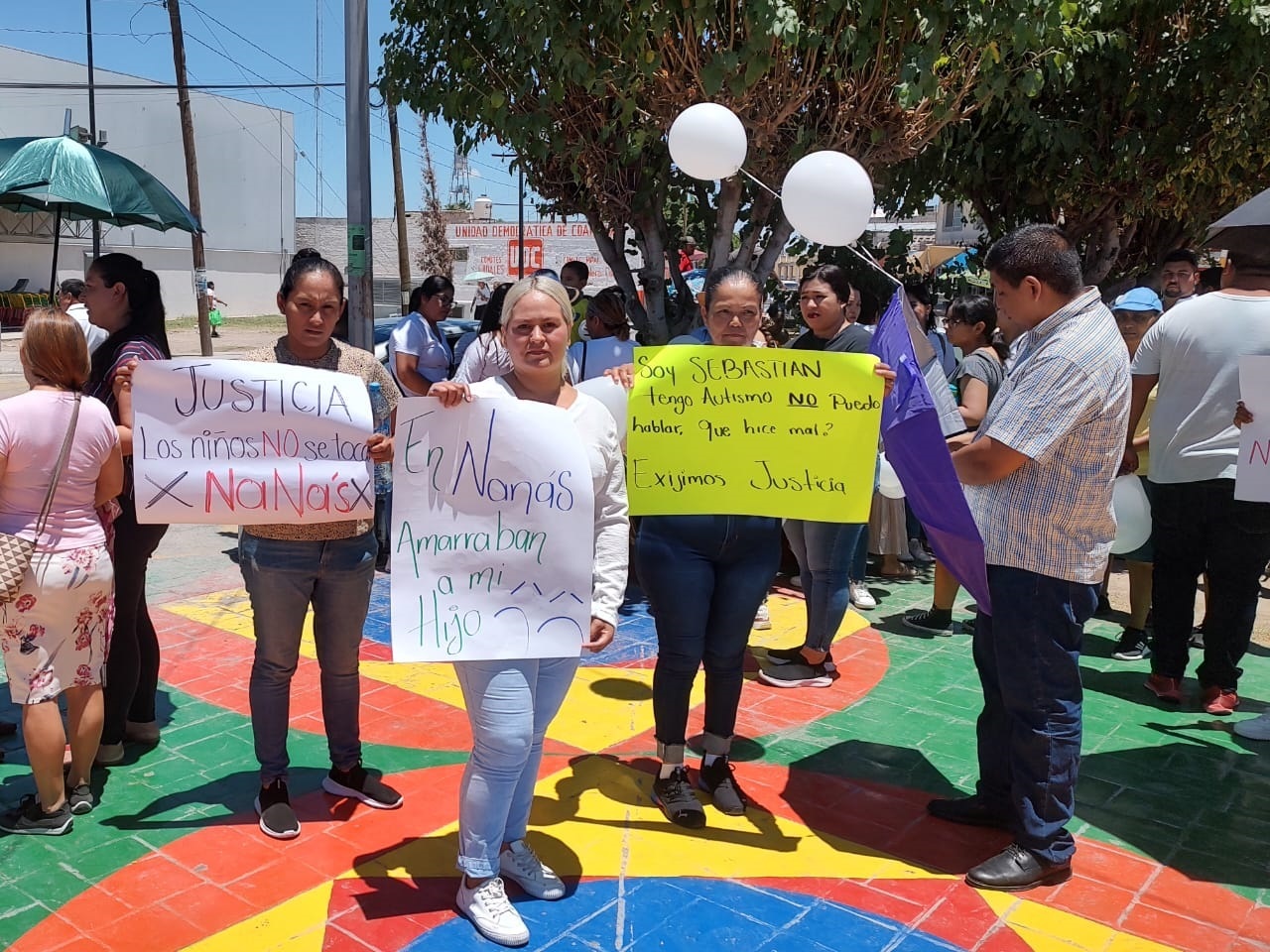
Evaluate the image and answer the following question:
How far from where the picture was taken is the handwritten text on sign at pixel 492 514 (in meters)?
3.17

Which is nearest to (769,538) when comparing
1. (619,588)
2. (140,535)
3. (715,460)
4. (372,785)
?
(715,460)

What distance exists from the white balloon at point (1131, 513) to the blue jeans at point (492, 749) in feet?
12.6

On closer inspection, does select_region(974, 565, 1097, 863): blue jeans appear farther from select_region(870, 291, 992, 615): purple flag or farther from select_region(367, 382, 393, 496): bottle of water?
select_region(367, 382, 393, 496): bottle of water

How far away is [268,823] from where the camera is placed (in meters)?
3.72

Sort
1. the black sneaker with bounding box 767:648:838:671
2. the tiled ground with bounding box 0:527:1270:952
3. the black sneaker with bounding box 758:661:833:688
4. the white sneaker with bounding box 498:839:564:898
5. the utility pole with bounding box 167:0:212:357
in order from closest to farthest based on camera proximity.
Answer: the tiled ground with bounding box 0:527:1270:952
the white sneaker with bounding box 498:839:564:898
the black sneaker with bounding box 758:661:833:688
the black sneaker with bounding box 767:648:838:671
the utility pole with bounding box 167:0:212:357

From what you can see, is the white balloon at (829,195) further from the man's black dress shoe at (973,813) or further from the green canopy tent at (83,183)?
the green canopy tent at (83,183)

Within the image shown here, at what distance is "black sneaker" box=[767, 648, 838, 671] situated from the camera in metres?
5.65

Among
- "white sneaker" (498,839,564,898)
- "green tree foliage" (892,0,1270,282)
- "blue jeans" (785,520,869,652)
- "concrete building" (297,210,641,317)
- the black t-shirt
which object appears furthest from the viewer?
"concrete building" (297,210,641,317)

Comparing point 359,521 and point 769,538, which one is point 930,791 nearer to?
point 769,538

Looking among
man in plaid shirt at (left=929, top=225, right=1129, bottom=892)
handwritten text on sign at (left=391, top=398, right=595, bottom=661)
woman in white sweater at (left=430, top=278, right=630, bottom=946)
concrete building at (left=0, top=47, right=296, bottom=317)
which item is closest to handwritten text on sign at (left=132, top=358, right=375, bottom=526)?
handwritten text on sign at (left=391, top=398, right=595, bottom=661)

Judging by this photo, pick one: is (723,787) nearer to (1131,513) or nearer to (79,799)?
(79,799)

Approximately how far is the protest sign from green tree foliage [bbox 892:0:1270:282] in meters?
4.43

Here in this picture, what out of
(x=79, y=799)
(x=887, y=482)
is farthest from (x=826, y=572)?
(x=79, y=799)

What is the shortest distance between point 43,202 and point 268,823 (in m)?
3.72
